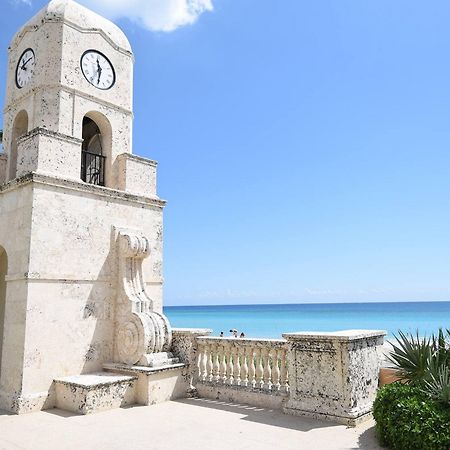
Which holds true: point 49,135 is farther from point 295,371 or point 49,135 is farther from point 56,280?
point 295,371

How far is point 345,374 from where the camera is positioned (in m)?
7.42

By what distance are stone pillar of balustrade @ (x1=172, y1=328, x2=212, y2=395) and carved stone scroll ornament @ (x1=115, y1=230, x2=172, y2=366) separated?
25 cm

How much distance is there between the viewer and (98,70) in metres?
11.0

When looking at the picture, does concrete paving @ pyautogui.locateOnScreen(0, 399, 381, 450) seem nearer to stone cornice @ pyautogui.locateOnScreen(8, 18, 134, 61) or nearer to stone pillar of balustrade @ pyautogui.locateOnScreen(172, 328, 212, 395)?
A: stone pillar of balustrade @ pyautogui.locateOnScreen(172, 328, 212, 395)

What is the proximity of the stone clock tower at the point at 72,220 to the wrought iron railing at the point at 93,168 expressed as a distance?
3 cm

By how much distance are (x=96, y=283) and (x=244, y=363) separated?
3556 millimetres

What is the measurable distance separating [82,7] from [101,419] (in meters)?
9.27

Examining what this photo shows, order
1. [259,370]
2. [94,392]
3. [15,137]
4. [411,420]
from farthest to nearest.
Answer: [15,137] < [259,370] < [94,392] < [411,420]

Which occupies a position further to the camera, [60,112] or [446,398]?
[60,112]

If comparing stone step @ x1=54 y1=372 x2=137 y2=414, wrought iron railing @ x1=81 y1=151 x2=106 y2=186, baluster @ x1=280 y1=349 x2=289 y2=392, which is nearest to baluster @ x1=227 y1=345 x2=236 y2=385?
baluster @ x1=280 y1=349 x2=289 y2=392

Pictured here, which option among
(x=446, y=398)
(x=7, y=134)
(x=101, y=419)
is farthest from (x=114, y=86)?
(x=446, y=398)

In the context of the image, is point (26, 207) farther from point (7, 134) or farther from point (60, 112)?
point (7, 134)

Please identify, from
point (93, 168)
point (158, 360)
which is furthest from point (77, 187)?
point (158, 360)

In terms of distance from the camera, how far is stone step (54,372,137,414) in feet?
A: 26.9
